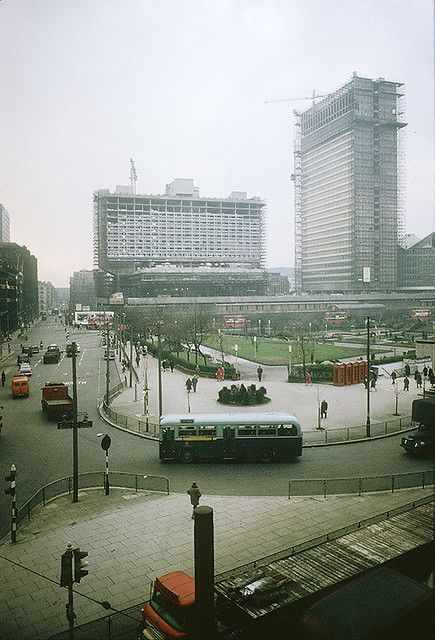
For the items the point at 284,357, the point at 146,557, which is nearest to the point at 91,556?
the point at 146,557

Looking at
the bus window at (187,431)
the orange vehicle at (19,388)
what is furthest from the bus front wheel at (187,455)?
the orange vehicle at (19,388)

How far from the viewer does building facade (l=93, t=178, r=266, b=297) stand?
351 ft

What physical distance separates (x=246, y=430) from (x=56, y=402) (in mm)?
10881

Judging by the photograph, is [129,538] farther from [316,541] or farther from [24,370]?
[24,370]

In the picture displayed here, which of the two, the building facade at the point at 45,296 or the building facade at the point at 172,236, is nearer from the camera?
the building facade at the point at 172,236

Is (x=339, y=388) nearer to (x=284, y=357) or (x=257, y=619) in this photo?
(x=284, y=357)

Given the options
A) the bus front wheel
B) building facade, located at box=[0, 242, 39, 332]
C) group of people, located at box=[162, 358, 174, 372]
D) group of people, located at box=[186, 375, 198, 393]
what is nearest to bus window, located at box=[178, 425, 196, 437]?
the bus front wheel

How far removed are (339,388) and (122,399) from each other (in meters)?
12.2

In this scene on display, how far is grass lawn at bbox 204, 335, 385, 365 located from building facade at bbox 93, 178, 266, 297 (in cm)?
4896

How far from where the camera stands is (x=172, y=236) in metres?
121

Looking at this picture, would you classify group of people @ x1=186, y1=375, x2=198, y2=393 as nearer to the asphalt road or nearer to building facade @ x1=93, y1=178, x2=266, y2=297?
the asphalt road

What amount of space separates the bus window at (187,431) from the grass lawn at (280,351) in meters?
22.1

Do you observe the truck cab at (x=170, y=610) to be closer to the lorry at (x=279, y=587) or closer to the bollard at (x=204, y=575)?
the lorry at (x=279, y=587)

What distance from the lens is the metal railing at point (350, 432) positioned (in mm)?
18766
